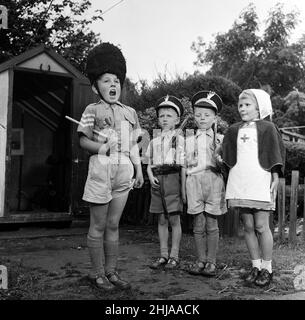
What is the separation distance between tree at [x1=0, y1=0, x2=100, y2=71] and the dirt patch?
6592 millimetres

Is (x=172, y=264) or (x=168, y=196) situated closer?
(x=172, y=264)

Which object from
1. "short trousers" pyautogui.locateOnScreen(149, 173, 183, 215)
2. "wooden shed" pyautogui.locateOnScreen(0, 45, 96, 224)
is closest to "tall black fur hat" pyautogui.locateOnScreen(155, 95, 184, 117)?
"short trousers" pyautogui.locateOnScreen(149, 173, 183, 215)

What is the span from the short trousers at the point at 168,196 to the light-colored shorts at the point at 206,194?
285 millimetres

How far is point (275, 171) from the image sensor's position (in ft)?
12.4

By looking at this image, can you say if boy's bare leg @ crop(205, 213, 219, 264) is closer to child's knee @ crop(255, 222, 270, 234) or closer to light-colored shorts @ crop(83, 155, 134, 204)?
child's knee @ crop(255, 222, 270, 234)

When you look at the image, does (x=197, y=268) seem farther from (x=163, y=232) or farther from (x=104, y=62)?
(x=104, y=62)

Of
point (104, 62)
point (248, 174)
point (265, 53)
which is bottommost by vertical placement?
point (248, 174)

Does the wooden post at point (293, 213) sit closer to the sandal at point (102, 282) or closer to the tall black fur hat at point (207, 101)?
the tall black fur hat at point (207, 101)

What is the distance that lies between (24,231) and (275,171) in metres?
4.61

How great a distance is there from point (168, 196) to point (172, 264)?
25.9 inches

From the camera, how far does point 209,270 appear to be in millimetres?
3996

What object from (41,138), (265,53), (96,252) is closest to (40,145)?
(41,138)

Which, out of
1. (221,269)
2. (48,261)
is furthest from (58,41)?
(221,269)

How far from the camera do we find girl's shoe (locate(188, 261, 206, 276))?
4.02 m
